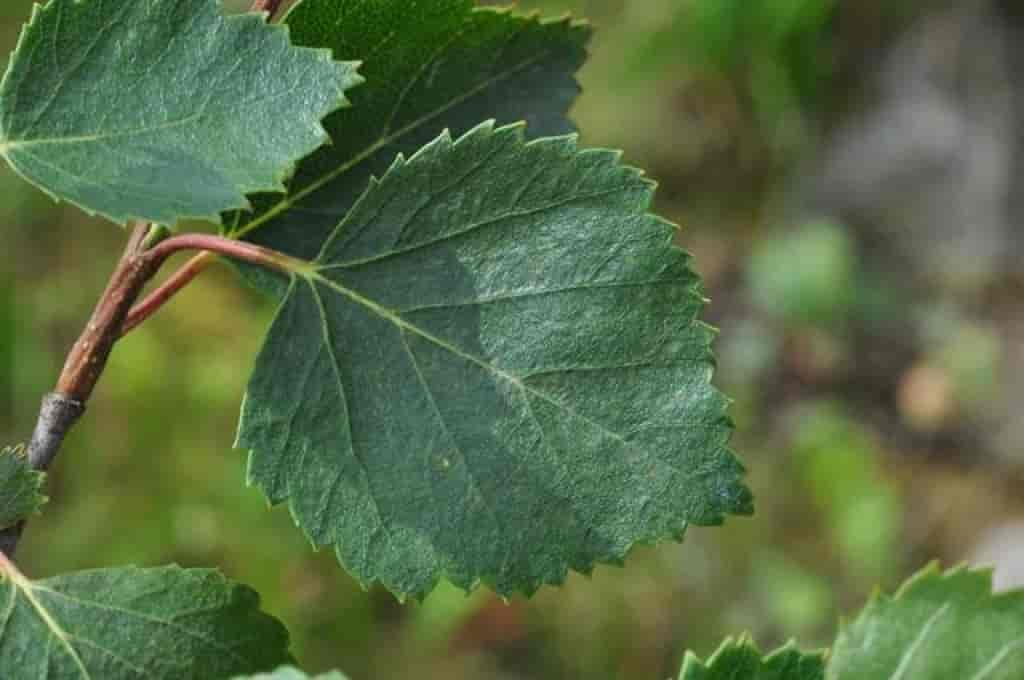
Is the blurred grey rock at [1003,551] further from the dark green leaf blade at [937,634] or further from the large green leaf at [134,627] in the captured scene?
the large green leaf at [134,627]

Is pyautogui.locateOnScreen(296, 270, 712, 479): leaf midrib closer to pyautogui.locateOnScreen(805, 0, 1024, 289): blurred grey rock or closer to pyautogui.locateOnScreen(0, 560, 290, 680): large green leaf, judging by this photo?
pyautogui.locateOnScreen(0, 560, 290, 680): large green leaf

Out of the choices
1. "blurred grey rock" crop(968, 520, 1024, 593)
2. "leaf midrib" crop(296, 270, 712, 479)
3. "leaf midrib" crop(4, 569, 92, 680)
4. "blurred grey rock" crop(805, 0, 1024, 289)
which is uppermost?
"blurred grey rock" crop(805, 0, 1024, 289)

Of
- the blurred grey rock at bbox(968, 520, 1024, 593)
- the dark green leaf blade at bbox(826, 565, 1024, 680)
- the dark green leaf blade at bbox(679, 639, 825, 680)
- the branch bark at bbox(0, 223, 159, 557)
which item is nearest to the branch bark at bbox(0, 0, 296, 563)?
the branch bark at bbox(0, 223, 159, 557)

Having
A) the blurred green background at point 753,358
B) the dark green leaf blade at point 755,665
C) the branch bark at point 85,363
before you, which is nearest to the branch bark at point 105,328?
the branch bark at point 85,363

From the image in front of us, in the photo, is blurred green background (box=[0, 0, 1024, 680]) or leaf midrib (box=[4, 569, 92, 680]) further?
blurred green background (box=[0, 0, 1024, 680])

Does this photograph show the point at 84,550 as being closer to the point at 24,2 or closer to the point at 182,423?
the point at 182,423

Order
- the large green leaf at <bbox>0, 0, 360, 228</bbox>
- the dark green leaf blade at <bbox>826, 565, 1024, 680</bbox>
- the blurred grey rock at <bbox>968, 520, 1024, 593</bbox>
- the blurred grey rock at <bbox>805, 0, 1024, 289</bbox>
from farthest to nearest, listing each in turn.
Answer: the blurred grey rock at <bbox>805, 0, 1024, 289</bbox> → the blurred grey rock at <bbox>968, 520, 1024, 593</bbox> → the dark green leaf blade at <bbox>826, 565, 1024, 680</bbox> → the large green leaf at <bbox>0, 0, 360, 228</bbox>
